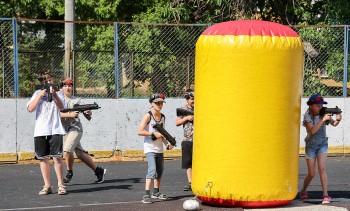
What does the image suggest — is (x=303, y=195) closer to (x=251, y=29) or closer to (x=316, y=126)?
(x=316, y=126)

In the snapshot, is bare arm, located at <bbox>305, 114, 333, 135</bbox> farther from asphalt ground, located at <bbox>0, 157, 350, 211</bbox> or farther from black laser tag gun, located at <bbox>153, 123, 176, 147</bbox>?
black laser tag gun, located at <bbox>153, 123, 176, 147</bbox>

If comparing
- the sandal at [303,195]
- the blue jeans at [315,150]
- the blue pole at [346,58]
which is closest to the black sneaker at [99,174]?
the sandal at [303,195]

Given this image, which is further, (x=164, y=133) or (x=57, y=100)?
(x=57, y=100)

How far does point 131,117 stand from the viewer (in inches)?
685

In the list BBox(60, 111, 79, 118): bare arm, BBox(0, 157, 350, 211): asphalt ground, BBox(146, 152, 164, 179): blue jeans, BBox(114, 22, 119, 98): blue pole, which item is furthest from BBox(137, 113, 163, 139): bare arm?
BBox(114, 22, 119, 98): blue pole

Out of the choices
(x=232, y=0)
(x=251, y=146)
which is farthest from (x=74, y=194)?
(x=232, y=0)

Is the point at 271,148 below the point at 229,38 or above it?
below

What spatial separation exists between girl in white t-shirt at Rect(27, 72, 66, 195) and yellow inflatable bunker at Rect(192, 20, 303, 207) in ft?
8.07

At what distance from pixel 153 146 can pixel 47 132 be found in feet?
5.43

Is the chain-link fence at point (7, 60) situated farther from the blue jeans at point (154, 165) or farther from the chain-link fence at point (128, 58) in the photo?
the blue jeans at point (154, 165)

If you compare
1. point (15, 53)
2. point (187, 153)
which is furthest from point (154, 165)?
point (15, 53)

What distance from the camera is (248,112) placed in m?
11.0

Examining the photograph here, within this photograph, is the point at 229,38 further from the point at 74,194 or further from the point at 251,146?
the point at 74,194

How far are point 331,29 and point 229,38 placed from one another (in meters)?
7.88
